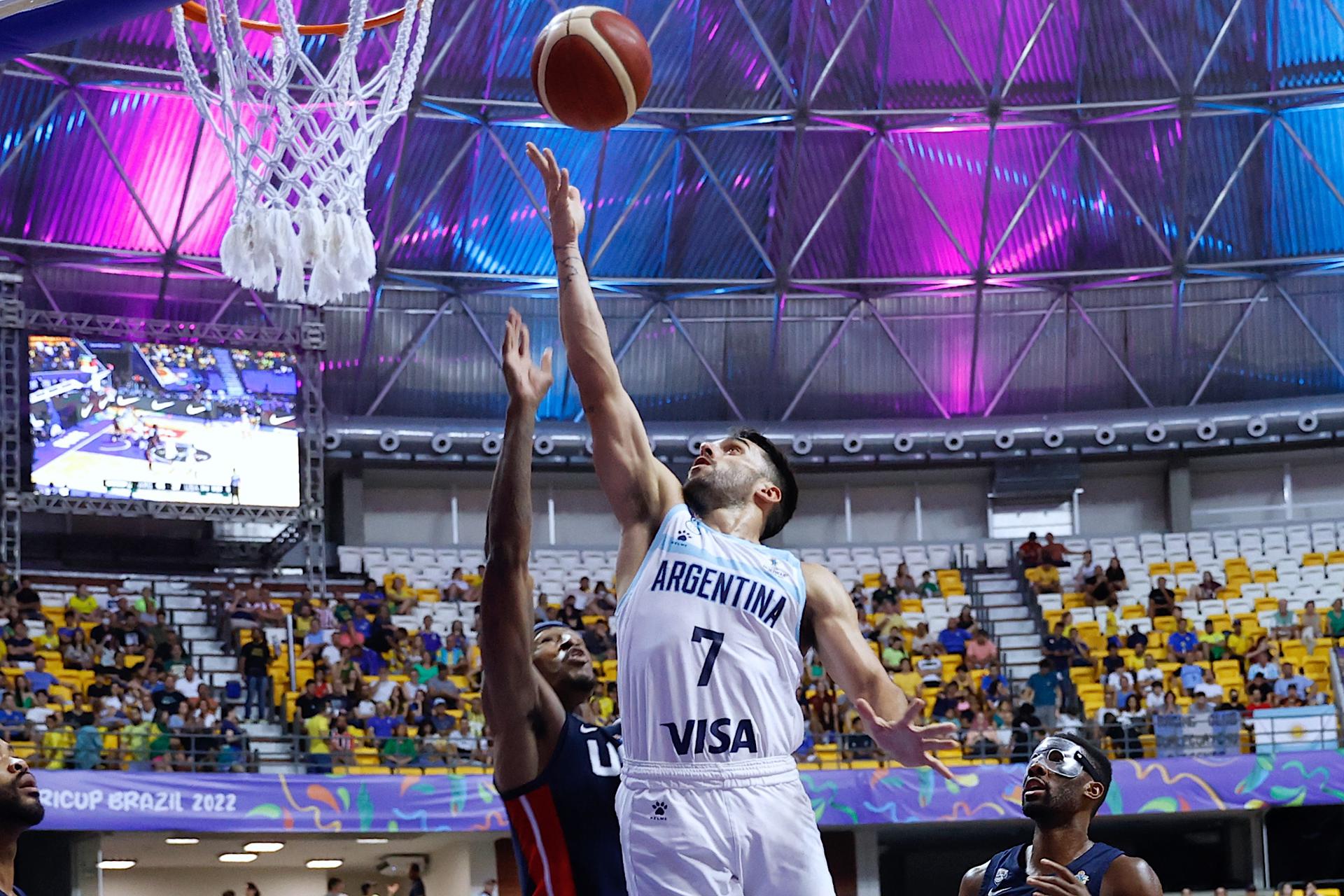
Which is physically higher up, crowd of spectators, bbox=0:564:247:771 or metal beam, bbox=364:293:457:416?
metal beam, bbox=364:293:457:416

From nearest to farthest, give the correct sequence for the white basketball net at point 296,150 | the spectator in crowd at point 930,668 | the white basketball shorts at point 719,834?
the white basketball shorts at point 719,834 < the white basketball net at point 296,150 < the spectator in crowd at point 930,668

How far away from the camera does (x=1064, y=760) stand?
7.15 metres

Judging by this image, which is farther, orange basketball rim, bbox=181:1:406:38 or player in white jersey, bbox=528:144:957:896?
orange basketball rim, bbox=181:1:406:38

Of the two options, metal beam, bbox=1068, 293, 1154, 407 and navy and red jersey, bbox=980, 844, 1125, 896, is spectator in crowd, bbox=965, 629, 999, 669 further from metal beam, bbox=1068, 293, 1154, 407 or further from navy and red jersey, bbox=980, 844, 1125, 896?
navy and red jersey, bbox=980, 844, 1125, 896

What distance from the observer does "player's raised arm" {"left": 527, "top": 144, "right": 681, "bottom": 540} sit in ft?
18.1

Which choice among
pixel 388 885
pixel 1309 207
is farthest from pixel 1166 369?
pixel 388 885

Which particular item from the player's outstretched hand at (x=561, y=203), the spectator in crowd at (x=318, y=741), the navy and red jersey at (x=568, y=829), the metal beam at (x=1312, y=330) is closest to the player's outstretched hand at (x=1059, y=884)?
the navy and red jersey at (x=568, y=829)

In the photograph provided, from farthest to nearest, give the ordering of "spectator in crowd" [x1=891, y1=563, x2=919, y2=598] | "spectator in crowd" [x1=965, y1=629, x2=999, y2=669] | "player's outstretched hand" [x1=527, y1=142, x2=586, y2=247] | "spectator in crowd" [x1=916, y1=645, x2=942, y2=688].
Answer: "spectator in crowd" [x1=891, y1=563, x2=919, y2=598] < "spectator in crowd" [x1=965, y1=629, x2=999, y2=669] < "spectator in crowd" [x1=916, y1=645, x2=942, y2=688] < "player's outstretched hand" [x1=527, y1=142, x2=586, y2=247]

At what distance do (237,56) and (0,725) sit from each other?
7.34 metres

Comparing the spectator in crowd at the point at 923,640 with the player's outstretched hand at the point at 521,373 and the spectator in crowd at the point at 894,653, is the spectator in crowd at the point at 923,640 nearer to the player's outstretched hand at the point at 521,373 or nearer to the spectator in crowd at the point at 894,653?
the spectator in crowd at the point at 894,653

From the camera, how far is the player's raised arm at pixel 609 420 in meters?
5.53

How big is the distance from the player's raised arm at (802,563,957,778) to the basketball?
321 cm

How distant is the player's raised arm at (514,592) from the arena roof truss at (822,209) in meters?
20.7

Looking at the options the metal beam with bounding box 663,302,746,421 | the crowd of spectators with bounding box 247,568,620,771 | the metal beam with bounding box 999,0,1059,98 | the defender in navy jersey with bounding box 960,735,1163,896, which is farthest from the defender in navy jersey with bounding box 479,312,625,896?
the metal beam with bounding box 663,302,746,421
